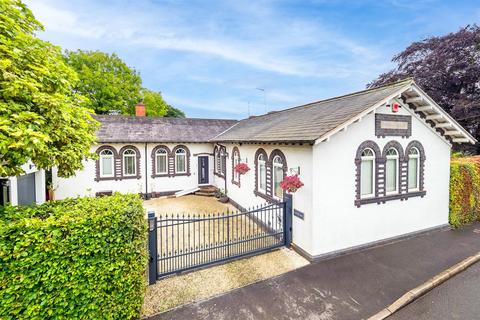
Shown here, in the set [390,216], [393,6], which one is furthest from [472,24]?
[390,216]

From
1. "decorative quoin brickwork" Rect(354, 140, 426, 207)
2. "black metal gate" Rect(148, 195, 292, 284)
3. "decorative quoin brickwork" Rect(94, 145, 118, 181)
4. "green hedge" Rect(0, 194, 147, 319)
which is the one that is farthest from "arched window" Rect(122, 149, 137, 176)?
"decorative quoin brickwork" Rect(354, 140, 426, 207)

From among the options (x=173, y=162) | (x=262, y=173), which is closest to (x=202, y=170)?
(x=173, y=162)

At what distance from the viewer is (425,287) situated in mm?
5141

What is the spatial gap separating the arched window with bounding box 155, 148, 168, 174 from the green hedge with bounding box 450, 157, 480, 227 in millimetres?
15703

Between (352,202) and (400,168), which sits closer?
(352,202)

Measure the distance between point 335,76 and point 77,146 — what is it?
20.4m

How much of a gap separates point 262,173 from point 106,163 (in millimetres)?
10838

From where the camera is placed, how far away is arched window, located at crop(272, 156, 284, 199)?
8.31 m

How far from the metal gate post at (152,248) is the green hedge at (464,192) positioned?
11.4m

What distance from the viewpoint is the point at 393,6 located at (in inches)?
378

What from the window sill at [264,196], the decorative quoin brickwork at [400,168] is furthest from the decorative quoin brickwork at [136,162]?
the decorative quoin brickwork at [400,168]

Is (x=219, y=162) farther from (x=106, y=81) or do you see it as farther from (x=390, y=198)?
(x=106, y=81)

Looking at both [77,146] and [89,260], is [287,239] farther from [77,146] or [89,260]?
[77,146]

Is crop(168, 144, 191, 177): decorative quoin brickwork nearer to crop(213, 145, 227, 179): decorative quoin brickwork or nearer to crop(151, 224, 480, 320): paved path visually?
crop(213, 145, 227, 179): decorative quoin brickwork
